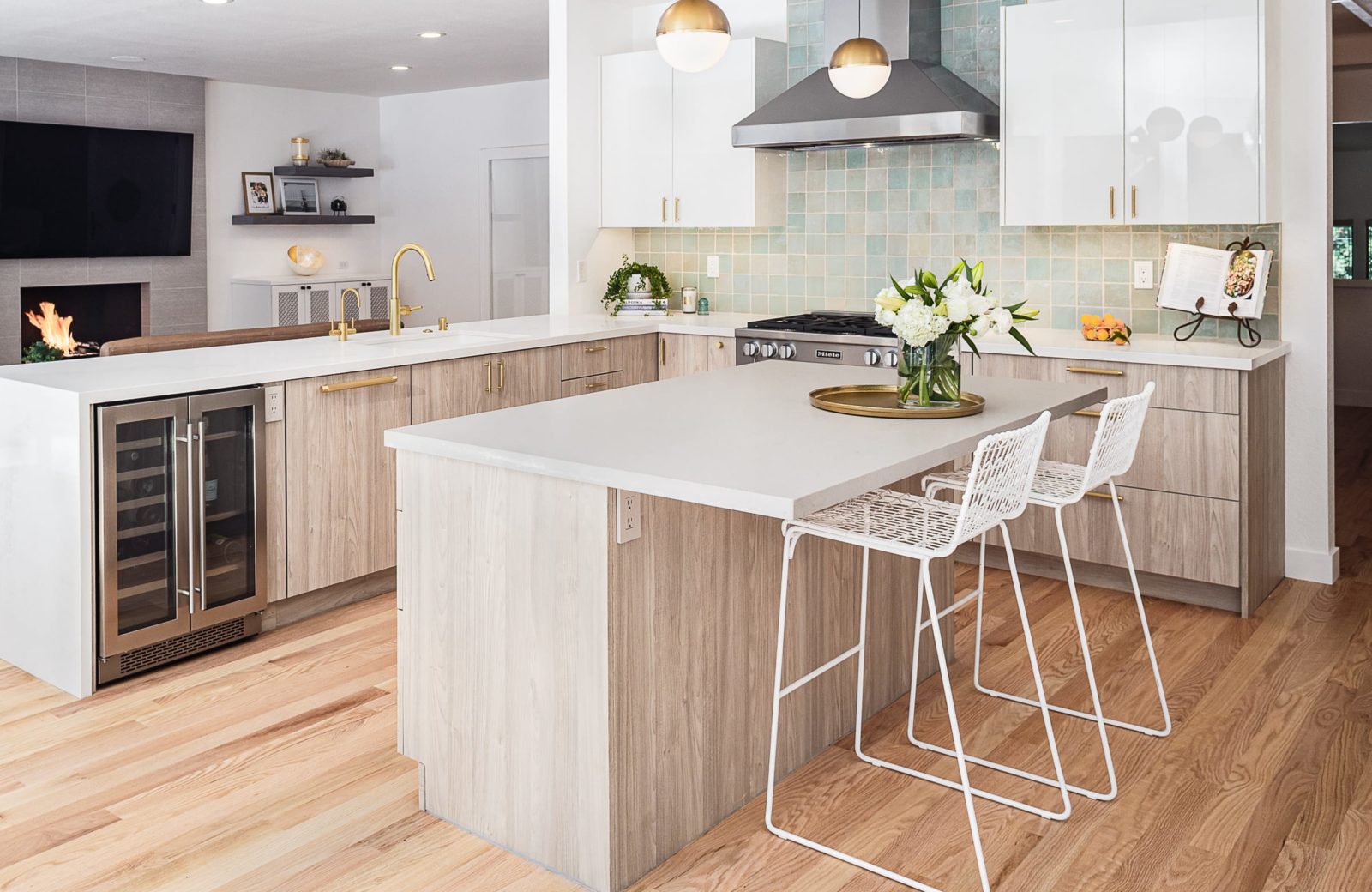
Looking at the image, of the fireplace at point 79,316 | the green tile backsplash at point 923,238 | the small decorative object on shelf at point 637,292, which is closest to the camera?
the green tile backsplash at point 923,238

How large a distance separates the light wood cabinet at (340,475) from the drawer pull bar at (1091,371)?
2326 mm

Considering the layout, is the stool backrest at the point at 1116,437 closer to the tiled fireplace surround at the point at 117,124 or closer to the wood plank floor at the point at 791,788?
the wood plank floor at the point at 791,788

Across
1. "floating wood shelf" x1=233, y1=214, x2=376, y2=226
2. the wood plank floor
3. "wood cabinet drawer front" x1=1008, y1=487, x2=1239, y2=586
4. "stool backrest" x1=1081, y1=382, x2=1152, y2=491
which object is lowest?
the wood plank floor

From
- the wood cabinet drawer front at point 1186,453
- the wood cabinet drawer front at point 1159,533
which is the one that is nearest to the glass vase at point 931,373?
the wood cabinet drawer front at point 1186,453

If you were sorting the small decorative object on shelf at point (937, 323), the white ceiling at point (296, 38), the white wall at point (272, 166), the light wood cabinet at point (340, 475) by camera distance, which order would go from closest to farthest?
the small decorative object on shelf at point (937, 323) < the light wood cabinet at point (340, 475) < the white ceiling at point (296, 38) < the white wall at point (272, 166)

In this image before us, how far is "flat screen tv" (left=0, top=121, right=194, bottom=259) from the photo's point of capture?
752 centimetres

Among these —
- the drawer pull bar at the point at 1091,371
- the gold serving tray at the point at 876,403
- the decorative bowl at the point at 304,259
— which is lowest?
the gold serving tray at the point at 876,403

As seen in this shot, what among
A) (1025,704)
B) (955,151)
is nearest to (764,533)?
(1025,704)

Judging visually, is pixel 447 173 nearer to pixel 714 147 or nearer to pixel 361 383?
pixel 714 147

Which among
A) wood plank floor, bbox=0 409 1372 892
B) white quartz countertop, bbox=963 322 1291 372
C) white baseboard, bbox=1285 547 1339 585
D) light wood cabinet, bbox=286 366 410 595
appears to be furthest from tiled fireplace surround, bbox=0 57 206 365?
white baseboard, bbox=1285 547 1339 585

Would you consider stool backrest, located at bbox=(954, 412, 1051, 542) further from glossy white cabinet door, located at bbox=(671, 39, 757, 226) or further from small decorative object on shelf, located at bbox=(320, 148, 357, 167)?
small decorative object on shelf, located at bbox=(320, 148, 357, 167)

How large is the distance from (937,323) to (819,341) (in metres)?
2.19

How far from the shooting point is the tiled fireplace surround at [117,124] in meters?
7.52

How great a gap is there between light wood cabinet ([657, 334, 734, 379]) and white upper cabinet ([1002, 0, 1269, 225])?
4.34 ft
